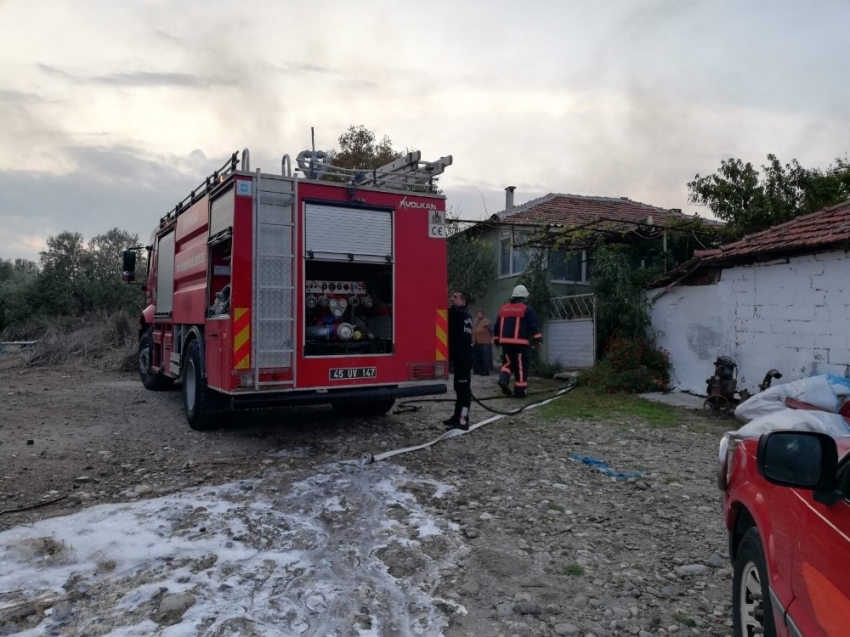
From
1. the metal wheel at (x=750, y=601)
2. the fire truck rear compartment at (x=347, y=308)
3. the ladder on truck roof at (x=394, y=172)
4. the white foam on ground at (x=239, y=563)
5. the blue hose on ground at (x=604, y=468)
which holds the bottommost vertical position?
the white foam on ground at (x=239, y=563)

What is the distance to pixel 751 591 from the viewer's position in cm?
266

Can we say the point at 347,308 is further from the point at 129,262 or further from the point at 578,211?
the point at 578,211

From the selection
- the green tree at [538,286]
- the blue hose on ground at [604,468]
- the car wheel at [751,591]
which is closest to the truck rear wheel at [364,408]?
the blue hose on ground at [604,468]

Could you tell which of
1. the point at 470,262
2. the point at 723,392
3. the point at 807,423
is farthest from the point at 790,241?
the point at 470,262

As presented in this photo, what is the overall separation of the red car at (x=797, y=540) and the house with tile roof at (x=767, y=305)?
7.36m

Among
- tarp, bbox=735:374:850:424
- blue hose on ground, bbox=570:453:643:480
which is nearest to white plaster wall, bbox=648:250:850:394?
tarp, bbox=735:374:850:424

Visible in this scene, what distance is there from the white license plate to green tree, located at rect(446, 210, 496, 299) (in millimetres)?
11695

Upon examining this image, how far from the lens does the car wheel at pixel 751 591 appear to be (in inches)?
95.3

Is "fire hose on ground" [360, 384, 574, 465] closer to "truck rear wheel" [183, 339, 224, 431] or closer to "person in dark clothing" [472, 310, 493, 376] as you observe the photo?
"truck rear wheel" [183, 339, 224, 431]

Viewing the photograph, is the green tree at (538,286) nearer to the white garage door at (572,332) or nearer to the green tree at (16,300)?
the white garage door at (572,332)

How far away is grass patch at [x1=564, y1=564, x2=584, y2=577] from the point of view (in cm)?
401

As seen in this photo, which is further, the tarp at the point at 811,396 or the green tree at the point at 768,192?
the green tree at the point at 768,192

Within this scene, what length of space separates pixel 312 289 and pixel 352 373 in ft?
3.87

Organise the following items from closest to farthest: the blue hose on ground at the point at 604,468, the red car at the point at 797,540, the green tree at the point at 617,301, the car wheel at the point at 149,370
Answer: the red car at the point at 797,540, the blue hose on ground at the point at 604,468, the car wheel at the point at 149,370, the green tree at the point at 617,301
